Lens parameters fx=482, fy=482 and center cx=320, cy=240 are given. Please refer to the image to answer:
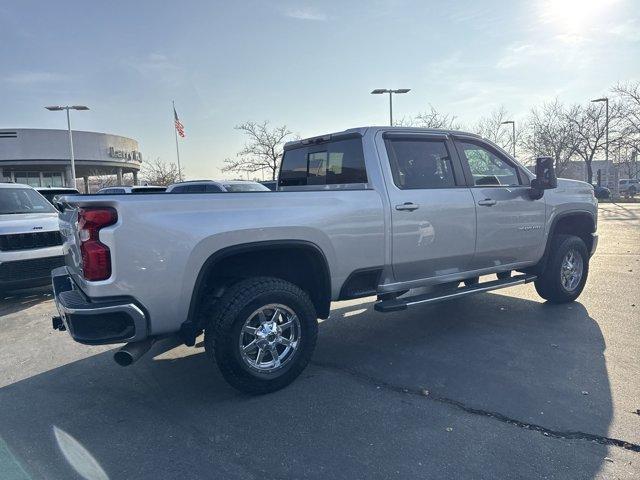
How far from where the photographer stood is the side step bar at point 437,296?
4.18m

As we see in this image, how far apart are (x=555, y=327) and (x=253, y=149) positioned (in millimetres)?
31807

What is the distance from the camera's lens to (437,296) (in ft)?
14.8

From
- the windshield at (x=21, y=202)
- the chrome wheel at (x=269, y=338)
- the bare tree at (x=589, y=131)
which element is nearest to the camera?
the chrome wheel at (x=269, y=338)

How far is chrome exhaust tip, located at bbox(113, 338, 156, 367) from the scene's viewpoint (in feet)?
10.6

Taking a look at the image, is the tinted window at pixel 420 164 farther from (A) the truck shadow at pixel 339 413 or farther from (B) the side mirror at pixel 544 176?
(A) the truck shadow at pixel 339 413

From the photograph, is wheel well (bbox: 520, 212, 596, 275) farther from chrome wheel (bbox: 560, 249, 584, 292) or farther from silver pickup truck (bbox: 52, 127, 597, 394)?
chrome wheel (bbox: 560, 249, 584, 292)

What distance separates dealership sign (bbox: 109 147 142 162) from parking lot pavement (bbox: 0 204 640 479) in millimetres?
40298

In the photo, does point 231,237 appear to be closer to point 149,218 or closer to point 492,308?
point 149,218

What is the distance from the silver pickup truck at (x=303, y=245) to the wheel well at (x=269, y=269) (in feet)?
0.04

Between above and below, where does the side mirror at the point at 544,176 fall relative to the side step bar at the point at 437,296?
above

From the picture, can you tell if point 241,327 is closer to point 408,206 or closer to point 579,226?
point 408,206

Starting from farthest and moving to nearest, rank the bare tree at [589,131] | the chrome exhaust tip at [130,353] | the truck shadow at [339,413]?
the bare tree at [589,131], the chrome exhaust tip at [130,353], the truck shadow at [339,413]

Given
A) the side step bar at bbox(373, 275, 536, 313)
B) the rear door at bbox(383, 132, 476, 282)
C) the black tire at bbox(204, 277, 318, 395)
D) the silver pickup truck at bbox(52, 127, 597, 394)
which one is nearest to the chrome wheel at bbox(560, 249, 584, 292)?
the silver pickup truck at bbox(52, 127, 597, 394)

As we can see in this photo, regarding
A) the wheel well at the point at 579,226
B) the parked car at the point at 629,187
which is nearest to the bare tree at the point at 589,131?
the parked car at the point at 629,187
